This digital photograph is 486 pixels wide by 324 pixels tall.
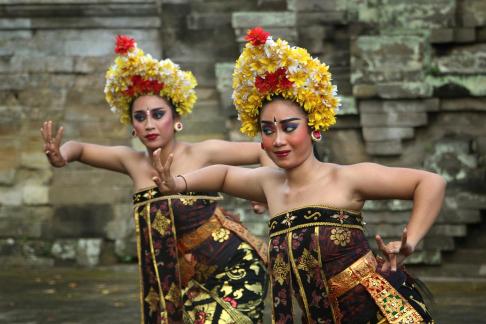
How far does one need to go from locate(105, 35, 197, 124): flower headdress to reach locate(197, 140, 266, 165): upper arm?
35 centimetres

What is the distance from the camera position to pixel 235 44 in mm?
12273

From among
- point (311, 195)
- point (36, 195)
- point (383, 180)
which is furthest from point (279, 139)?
point (36, 195)

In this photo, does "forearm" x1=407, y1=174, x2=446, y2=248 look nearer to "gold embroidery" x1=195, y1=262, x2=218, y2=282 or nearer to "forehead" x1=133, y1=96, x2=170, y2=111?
"gold embroidery" x1=195, y1=262, x2=218, y2=282

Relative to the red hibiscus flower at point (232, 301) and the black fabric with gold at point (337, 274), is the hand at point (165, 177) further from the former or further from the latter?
the red hibiscus flower at point (232, 301)

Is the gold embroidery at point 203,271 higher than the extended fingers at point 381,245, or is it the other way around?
the extended fingers at point 381,245

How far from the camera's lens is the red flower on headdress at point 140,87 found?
7.38m

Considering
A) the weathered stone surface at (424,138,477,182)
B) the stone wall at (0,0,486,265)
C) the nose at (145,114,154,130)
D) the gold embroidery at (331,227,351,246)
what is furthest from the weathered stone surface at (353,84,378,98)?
the gold embroidery at (331,227,351,246)

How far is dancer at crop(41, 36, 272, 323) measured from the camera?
23.1 feet

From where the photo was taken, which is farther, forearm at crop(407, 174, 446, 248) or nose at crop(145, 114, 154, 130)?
nose at crop(145, 114, 154, 130)

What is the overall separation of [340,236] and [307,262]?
0.18 metres

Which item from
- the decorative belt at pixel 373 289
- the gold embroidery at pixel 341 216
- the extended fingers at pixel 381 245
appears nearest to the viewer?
the extended fingers at pixel 381 245

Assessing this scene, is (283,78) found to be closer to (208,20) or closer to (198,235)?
(198,235)

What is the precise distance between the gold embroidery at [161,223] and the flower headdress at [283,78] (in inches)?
58.9

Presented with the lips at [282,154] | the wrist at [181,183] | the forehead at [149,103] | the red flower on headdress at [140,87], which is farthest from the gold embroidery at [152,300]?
the lips at [282,154]
